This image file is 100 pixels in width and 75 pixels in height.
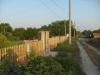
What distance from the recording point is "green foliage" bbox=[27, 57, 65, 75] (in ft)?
32.1

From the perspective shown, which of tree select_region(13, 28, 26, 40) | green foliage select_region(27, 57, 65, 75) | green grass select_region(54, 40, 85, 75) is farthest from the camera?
tree select_region(13, 28, 26, 40)

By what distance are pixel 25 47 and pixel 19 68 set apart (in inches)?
411

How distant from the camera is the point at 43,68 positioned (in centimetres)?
1034

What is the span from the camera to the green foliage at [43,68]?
32.1 feet

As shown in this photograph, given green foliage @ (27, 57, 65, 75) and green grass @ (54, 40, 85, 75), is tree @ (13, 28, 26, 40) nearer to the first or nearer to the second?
green grass @ (54, 40, 85, 75)

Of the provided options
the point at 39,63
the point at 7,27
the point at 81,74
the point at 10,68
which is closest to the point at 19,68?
the point at 10,68

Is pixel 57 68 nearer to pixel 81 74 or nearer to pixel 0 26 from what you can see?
pixel 81 74

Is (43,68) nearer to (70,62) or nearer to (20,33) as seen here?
(70,62)

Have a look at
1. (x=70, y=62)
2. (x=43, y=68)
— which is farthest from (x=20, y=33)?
(x=43, y=68)

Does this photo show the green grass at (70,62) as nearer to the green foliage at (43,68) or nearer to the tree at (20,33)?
the green foliage at (43,68)

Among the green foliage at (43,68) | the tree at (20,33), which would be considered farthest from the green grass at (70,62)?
the tree at (20,33)

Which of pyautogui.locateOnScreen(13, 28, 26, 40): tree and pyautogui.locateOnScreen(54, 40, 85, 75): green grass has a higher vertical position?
pyautogui.locateOnScreen(13, 28, 26, 40): tree

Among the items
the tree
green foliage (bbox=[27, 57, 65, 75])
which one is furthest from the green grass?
the tree

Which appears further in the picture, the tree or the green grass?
the tree
